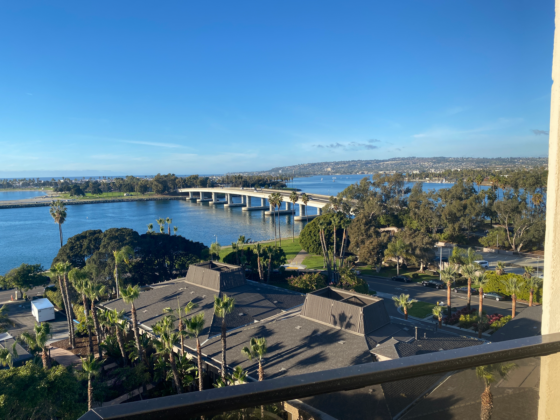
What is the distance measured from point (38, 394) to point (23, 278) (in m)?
27.0

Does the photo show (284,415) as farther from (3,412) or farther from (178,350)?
(178,350)

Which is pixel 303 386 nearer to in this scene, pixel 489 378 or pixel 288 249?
pixel 489 378

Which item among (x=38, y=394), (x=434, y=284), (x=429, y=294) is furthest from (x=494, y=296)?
(x=38, y=394)

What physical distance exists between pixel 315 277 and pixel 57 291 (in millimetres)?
22922

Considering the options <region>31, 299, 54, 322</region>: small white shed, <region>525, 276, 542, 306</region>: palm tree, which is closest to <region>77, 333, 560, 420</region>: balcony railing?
<region>525, 276, 542, 306</region>: palm tree

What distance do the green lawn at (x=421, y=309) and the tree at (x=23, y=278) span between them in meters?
34.6

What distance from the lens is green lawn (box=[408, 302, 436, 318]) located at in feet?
87.2

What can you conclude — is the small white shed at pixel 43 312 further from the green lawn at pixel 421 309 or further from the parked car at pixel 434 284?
the parked car at pixel 434 284

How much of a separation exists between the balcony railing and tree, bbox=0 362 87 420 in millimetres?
12817

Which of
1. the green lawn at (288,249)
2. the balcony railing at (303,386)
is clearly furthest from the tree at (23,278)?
the balcony railing at (303,386)

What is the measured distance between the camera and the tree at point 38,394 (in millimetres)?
11180

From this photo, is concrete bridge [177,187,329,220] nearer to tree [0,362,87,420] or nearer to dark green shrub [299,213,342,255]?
dark green shrub [299,213,342,255]

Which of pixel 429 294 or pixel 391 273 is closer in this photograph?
pixel 429 294

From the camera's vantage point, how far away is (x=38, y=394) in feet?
38.6
